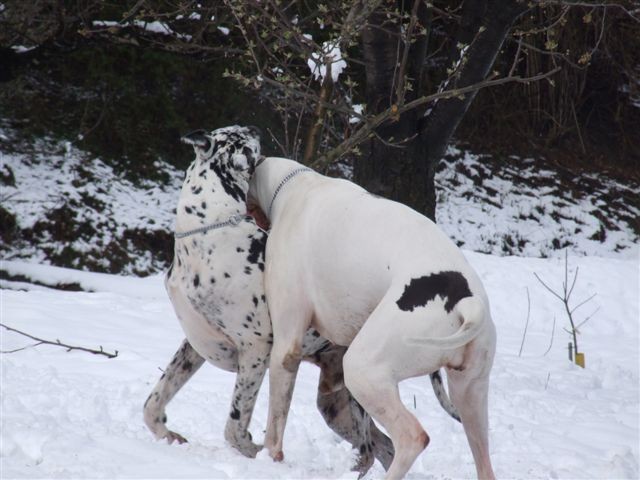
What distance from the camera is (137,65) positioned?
49.1ft

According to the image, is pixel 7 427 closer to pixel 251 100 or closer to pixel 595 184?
pixel 251 100

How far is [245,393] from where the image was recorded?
4613 mm

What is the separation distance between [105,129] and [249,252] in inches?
400

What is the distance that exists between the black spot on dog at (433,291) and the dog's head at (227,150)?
1425 mm

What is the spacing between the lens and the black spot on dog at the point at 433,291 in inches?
140

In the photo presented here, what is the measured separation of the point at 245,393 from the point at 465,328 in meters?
1.52

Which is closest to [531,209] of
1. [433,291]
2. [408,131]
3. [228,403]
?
[408,131]

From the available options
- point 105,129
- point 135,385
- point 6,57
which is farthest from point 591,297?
point 6,57

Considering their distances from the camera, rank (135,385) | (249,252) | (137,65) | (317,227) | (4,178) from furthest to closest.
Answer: (137,65) < (4,178) < (135,385) < (249,252) < (317,227)

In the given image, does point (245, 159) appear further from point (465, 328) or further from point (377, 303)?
point (465, 328)

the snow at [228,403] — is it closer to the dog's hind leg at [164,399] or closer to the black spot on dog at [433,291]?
the dog's hind leg at [164,399]

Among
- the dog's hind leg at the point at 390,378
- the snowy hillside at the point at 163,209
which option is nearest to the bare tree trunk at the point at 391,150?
the dog's hind leg at the point at 390,378

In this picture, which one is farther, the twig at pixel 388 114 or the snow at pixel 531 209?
the snow at pixel 531 209

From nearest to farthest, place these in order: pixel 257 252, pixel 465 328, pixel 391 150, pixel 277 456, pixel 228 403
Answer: pixel 465 328 → pixel 277 456 → pixel 257 252 → pixel 228 403 → pixel 391 150
